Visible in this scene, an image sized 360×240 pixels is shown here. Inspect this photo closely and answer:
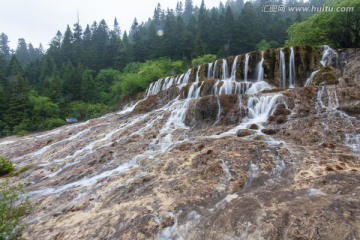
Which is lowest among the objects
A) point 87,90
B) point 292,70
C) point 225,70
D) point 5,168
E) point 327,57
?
point 5,168

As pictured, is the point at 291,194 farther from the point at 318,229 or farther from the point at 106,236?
the point at 106,236

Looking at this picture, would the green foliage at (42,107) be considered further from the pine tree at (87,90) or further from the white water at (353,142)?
the white water at (353,142)

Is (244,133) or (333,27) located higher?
(333,27)

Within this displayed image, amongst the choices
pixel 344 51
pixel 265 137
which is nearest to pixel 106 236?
pixel 265 137

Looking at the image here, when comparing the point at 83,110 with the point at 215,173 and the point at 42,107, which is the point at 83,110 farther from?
the point at 215,173

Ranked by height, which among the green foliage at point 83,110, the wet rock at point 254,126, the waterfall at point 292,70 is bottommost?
the green foliage at point 83,110

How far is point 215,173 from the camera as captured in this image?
20.3ft

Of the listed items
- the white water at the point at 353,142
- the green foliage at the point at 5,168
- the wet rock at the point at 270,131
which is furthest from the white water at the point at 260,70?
the green foliage at the point at 5,168

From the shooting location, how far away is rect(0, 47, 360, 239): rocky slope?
429 centimetres

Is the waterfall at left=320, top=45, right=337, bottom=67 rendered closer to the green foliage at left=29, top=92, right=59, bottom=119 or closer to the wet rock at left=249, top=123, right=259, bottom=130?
the wet rock at left=249, top=123, right=259, bottom=130

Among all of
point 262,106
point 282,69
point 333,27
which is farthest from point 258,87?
point 333,27

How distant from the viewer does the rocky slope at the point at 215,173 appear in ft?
14.1

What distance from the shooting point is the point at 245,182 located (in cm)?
568

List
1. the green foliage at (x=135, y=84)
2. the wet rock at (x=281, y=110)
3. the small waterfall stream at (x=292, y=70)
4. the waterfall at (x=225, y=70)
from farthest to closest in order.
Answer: the green foliage at (x=135, y=84) → the waterfall at (x=225, y=70) → the small waterfall stream at (x=292, y=70) → the wet rock at (x=281, y=110)
